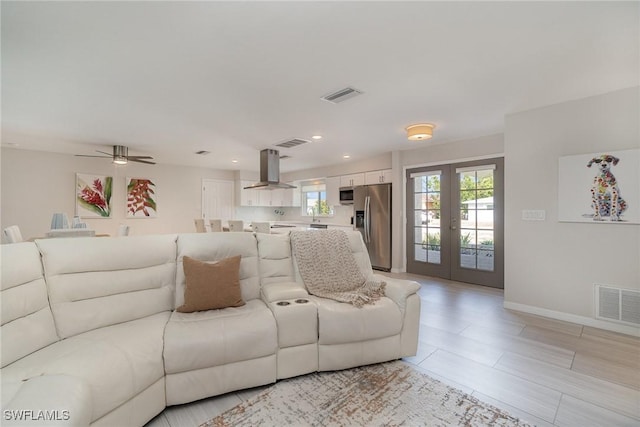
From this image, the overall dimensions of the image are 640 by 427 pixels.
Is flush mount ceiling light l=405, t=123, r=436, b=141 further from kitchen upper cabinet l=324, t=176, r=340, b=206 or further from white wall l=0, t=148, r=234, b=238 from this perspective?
white wall l=0, t=148, r=234, b=238

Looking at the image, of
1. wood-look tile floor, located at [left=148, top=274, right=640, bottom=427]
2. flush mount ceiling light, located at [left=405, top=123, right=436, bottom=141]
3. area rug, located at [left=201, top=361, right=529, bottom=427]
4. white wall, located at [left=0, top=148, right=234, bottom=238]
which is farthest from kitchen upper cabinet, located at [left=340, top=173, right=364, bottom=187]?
area rug, located at [left=201, top=361, right=529, bottom=427]

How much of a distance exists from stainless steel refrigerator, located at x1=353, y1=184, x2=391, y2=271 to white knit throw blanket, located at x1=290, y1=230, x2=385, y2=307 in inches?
109

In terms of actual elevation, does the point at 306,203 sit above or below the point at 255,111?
below

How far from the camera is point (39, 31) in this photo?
5.78 feet

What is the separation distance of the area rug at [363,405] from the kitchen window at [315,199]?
5238 mm

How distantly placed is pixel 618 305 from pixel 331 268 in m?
2.94

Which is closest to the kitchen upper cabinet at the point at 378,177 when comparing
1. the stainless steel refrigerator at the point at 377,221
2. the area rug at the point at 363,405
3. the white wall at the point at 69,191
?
the stainless steel refrigerator at the point at 377,221

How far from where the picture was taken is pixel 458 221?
4.71 metres

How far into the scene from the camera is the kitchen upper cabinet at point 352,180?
6095 millimetres

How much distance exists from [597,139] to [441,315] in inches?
98.9

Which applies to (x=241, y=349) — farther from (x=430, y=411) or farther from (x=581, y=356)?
(x=581, y=356)

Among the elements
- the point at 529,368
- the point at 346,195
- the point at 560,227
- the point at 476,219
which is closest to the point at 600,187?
the point at 560,227

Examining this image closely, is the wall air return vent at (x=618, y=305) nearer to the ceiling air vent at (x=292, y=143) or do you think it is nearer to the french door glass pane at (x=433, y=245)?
the french door glass pane at (x=433, y=245)

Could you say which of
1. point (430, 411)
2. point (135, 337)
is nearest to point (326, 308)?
point (430, 411)
